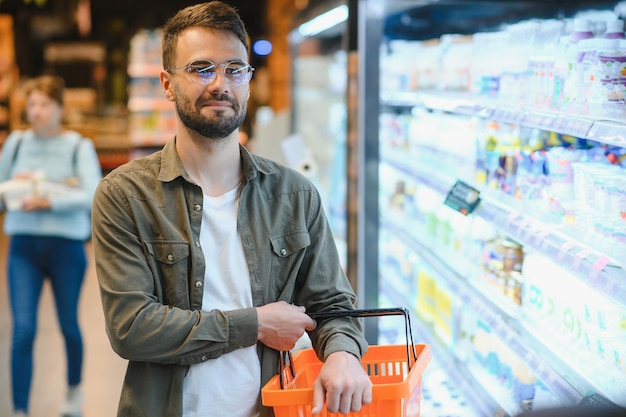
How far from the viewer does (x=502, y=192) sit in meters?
3.28

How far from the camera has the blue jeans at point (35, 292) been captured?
14.0 feet

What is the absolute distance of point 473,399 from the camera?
10.9ft

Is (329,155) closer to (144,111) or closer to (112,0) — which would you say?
(144,111)

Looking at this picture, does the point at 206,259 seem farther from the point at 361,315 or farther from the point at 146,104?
the point at 146,104

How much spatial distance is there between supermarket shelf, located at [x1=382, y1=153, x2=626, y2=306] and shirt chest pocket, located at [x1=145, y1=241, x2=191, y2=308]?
45.3 inches

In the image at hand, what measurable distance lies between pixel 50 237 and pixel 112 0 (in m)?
9.37

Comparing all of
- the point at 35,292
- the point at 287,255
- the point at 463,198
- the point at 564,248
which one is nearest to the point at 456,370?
the point at 463,198

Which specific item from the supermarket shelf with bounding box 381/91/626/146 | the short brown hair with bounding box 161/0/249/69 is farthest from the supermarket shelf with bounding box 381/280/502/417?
the short brown hair with bounding box 161/0/249/69

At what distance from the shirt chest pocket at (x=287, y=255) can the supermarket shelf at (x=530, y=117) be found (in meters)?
0.87

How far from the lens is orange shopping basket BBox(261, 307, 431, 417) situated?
68.9 inches

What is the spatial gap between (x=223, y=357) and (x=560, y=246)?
1.17 metres

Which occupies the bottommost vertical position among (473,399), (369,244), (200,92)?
(473,399)

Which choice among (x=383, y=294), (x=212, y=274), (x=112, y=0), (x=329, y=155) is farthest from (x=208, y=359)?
(x=112, y=0)

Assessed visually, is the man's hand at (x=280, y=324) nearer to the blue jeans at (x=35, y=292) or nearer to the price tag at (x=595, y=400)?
the price tag at (x=595, y=400)
